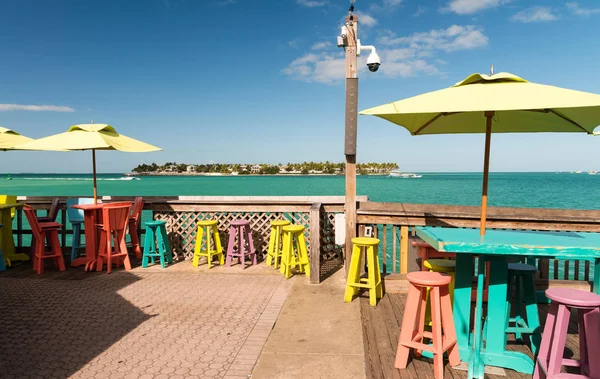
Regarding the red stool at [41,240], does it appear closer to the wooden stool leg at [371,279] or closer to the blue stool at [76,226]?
the blue stool at [76,226]

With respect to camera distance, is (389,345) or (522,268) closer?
(522,268)

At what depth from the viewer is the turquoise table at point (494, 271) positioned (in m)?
2.50

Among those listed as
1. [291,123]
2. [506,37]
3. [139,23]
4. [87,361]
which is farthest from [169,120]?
[87,361]

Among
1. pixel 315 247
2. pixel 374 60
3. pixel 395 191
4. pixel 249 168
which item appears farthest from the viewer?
pixel 249 168

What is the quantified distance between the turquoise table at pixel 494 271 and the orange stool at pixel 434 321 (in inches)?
5.2

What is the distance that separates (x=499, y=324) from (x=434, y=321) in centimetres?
54

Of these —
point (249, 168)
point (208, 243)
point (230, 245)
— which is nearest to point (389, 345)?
point (230, 245)

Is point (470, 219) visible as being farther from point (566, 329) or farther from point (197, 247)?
point (197, 247)

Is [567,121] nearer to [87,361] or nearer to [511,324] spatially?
[511,324]

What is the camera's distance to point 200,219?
6.73m

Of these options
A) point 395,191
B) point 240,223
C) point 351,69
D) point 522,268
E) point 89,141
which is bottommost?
point 395,191

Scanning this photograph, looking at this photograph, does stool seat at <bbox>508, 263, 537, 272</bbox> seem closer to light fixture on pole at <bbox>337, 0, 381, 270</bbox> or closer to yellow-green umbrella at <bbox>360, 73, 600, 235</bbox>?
yellow-green umbrella at <bbox>360, 73, 600, 235</bbox>

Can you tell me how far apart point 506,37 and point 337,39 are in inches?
682

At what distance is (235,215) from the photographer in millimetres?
6691
